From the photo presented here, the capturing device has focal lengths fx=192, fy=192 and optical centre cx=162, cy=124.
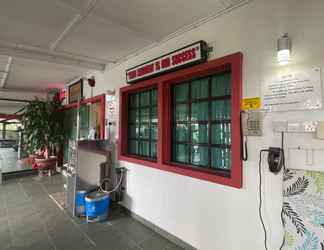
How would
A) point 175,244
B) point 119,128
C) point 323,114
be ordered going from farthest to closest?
point 119,128 → point 175,244 → point 323,114

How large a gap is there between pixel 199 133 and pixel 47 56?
2.92 meters

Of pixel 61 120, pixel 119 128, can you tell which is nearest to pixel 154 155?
pixel 119 128

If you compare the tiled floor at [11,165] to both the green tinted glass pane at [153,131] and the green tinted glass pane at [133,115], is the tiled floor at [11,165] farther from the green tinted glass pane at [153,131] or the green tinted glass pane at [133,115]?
the green tinted glass pane at [153,131]

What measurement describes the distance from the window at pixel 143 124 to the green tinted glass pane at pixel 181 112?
0.46m

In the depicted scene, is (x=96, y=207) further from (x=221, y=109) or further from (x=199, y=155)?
(x=221, y=109)

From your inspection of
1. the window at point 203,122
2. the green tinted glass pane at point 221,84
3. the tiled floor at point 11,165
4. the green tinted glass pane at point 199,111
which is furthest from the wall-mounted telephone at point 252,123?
the tiled floor at point 11,165

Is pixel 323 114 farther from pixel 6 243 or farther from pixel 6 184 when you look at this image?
pixel 6 184

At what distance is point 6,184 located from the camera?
16.1 ft

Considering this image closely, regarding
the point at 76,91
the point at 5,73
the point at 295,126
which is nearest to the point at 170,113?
the point at 295,126

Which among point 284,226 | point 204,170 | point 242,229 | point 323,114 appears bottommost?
point 242,229

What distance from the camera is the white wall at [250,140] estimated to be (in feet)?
4.99

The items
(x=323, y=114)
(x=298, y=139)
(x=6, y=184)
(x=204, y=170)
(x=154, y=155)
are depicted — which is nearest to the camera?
(x=323, y=114)

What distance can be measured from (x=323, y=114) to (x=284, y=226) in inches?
37.2

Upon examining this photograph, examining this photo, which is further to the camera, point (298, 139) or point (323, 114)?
point (298, 139)
